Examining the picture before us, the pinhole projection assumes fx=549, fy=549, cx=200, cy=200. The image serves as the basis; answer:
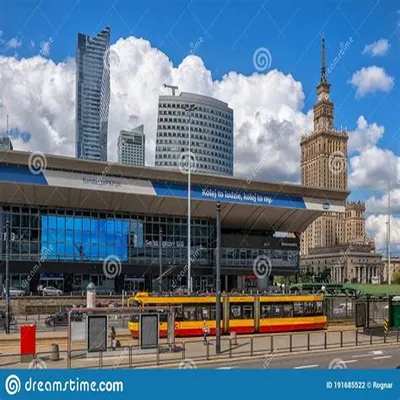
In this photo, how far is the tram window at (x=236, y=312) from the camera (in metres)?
23.5

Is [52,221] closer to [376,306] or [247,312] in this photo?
[247,312]

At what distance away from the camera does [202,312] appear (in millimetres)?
22797

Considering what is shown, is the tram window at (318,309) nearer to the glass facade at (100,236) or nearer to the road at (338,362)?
the road at (338,362)

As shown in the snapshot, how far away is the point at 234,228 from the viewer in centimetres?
5875

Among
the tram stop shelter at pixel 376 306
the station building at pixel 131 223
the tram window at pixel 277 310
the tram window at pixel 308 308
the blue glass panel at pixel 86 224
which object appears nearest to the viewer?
the tram stop shelter at pixel 376 306

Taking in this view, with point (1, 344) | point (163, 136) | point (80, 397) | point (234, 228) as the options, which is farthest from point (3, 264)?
point (80, 397)

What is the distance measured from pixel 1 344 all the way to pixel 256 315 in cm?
1083

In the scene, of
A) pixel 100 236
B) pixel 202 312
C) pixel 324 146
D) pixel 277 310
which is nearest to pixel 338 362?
pixel 324 146

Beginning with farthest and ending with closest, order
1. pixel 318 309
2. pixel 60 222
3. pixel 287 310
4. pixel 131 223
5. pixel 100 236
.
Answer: pixel 131 223 < pixel 100 236 < pixel 60 222 < pixel 318 309 < pixel 287 310

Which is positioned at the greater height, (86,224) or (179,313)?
(86,224)

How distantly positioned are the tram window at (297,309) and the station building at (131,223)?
53.1ft

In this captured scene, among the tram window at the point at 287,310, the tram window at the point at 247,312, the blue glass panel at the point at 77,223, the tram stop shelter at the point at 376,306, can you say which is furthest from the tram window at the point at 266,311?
the blue glass panel at the point at 77,223

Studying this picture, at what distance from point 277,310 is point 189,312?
177 inches

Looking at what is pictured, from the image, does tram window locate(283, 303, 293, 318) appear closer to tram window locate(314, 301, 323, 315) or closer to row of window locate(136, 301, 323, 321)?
row of window locate(136, 301, 323, 321)
